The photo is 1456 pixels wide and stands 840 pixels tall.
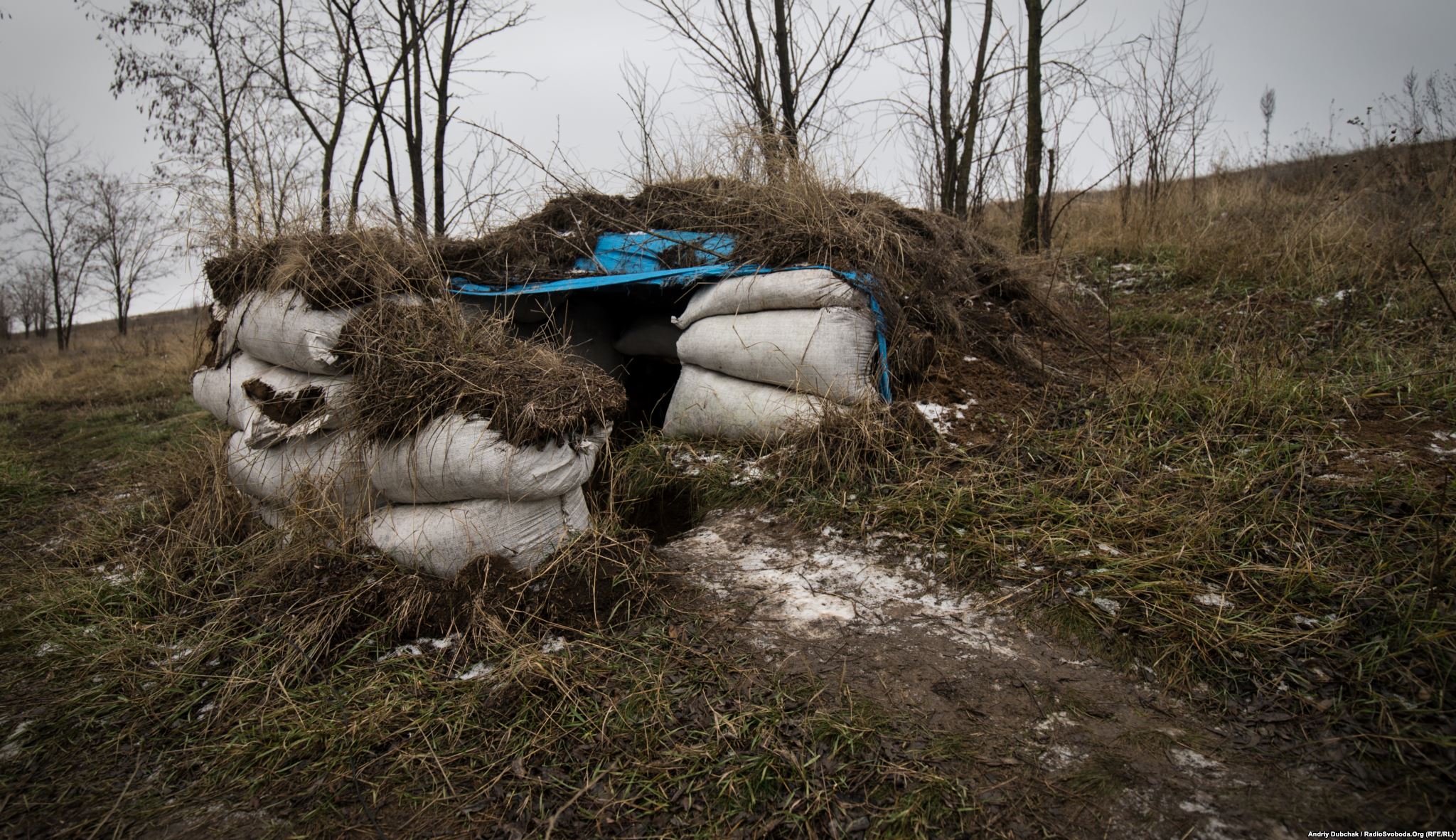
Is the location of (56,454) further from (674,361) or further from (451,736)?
(451,736)

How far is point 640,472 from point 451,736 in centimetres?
170

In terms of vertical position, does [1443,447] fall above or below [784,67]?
below

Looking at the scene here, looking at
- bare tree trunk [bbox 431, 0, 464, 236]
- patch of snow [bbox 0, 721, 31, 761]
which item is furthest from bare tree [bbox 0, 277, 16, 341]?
patch of snow [bbox 0, 721, 31, 761]

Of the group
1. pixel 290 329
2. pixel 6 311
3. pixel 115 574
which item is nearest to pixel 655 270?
pixel 290 329

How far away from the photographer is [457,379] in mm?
2520

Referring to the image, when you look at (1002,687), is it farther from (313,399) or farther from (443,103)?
(443,103)

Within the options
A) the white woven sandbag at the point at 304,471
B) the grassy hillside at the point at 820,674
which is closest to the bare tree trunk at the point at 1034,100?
the grassy hillside at the point at 820,674

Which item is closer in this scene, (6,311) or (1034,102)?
(1034,102)

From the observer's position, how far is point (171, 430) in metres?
5.67

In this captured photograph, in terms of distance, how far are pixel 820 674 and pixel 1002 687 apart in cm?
48

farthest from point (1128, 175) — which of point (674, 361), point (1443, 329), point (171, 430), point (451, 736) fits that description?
point (171, 430)

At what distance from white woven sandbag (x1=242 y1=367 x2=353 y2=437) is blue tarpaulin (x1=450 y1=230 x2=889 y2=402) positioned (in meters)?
1.06

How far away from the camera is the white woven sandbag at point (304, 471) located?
2629 millimetres

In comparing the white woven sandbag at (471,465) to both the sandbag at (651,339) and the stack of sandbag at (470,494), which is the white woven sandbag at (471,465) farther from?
the sandbag at (651,339)
